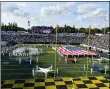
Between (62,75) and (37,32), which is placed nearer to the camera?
(62,75)

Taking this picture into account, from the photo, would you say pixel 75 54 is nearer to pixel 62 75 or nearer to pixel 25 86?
pixel 62 75

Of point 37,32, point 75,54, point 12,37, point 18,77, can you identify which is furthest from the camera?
point 37,32

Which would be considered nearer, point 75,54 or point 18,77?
point 18,77

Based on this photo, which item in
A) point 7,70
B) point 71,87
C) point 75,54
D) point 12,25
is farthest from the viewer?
point 12,25

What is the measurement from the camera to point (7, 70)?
1705cm

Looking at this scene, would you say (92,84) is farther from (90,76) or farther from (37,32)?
(37,32)

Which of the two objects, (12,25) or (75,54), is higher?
(12,25)

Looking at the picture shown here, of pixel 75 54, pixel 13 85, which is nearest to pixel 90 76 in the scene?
pixel 13 85

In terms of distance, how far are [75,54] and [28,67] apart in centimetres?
927

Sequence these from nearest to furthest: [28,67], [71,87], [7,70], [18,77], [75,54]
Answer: [71,87]
[18,77]
[7,70]
[28,67]
[75,54]

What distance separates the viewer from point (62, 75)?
50.2ft

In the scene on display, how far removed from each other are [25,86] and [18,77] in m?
2.34

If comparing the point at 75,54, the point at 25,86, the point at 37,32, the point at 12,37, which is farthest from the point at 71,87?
the point at 37,32

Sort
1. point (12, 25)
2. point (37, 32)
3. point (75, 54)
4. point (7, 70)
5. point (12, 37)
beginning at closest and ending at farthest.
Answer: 1. point (7, 70)
2. point (75, 54)
3. point (12, 37)
4. point (37, 32)
5. point (12, 25)
